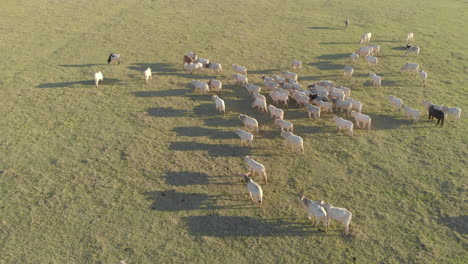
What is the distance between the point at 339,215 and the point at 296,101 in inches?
322

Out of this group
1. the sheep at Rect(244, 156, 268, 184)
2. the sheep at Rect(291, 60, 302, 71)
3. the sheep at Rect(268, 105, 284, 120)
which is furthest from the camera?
the sheep at Rect(291, 60, 302, 71)

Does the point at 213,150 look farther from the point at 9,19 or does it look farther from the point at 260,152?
the point at 9,19

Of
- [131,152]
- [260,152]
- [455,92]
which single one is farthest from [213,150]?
[455,92]

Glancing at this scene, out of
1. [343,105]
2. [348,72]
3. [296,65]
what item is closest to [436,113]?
[343,105]

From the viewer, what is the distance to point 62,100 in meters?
18.1

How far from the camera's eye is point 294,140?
1446 centimetres

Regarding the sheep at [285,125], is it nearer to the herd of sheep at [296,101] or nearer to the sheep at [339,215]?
the herd of sheep at [296,101]

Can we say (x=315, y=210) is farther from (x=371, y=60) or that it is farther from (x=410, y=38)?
(x=410, y=38)

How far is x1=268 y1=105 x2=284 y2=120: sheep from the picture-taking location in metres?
16.3

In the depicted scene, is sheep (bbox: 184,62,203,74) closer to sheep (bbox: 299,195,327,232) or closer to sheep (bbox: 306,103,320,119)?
sheep (bbox: 306,103,320,119)

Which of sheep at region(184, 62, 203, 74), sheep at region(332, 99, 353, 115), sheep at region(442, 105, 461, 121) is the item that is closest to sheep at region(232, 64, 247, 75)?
sheep at region(184, 62, 203, 74)

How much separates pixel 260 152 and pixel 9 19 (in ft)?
92.9

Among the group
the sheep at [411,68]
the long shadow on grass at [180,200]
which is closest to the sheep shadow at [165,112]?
the long shadow on grass at [180,200]

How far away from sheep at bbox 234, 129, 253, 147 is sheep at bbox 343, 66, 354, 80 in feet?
31.5
